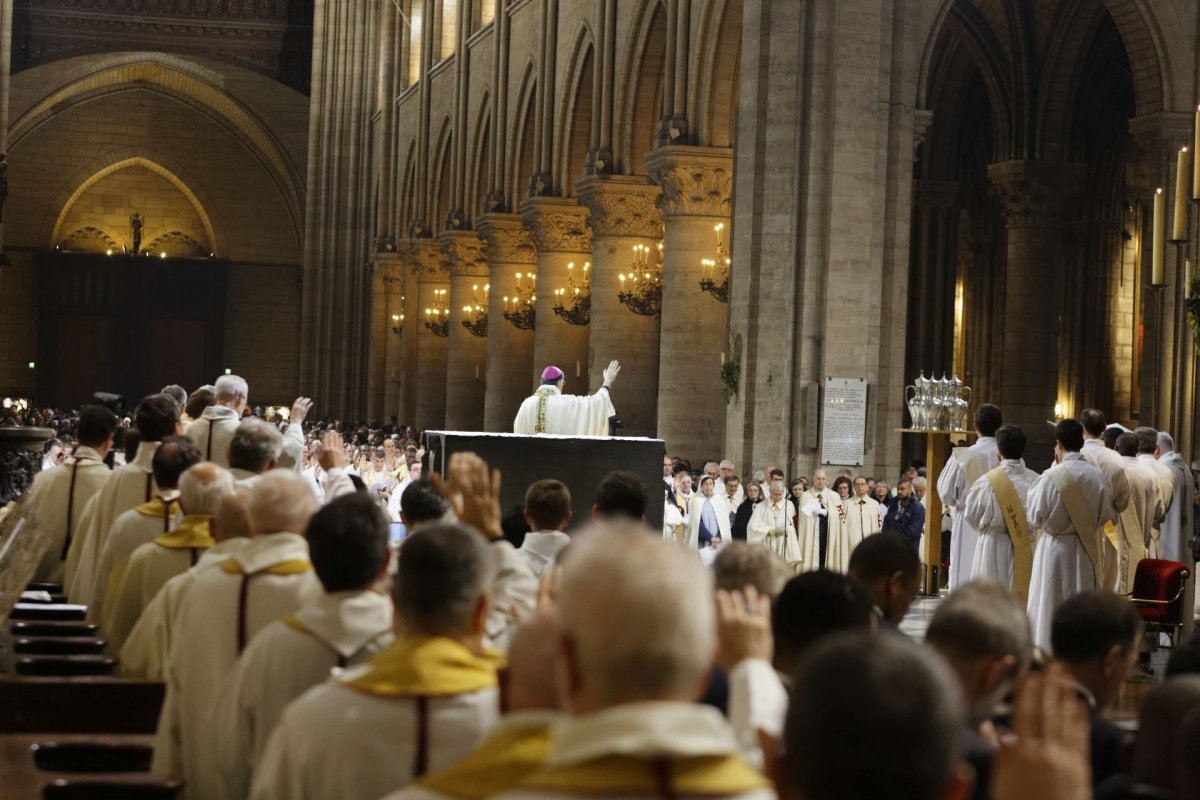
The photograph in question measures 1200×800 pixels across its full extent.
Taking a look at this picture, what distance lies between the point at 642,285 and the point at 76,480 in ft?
55.2

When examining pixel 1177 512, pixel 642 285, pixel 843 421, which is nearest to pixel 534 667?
pixel 1177 512

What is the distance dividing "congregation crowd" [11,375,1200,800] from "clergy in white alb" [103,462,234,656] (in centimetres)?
1

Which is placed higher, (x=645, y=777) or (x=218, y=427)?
(x=218, y=427)

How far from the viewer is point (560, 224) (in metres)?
29.6

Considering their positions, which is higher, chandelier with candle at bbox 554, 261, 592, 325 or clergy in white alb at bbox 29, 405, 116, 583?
chandelier with candle at bbox 554, 261, 592, 325

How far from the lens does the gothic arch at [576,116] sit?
94.7 feet

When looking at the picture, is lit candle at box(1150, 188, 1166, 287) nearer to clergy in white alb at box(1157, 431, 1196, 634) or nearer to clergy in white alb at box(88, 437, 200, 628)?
clergy in white alb at box(1157, 431, 1196, 634)

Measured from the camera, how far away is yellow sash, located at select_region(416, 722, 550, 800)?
9.47 feet

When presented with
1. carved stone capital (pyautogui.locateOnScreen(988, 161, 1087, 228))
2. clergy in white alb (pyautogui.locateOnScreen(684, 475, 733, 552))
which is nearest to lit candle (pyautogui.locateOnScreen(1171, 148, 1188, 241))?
clergy in white alb (pyautogui.locateOnScreen(684, 475, 733, 552))

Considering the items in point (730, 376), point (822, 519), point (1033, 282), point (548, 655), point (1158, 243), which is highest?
point (1033, 282)

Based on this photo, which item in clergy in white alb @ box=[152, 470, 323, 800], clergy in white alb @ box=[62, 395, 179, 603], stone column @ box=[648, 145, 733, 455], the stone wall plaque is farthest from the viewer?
stone column @ box=[648, 145, 733, 455]

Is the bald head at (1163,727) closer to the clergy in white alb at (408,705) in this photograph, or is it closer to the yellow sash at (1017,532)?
the clergy in white alb at (408,705)

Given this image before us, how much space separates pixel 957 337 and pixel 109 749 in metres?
31.0

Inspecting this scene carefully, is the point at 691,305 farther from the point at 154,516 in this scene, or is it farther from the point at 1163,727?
the point at 1163,727
